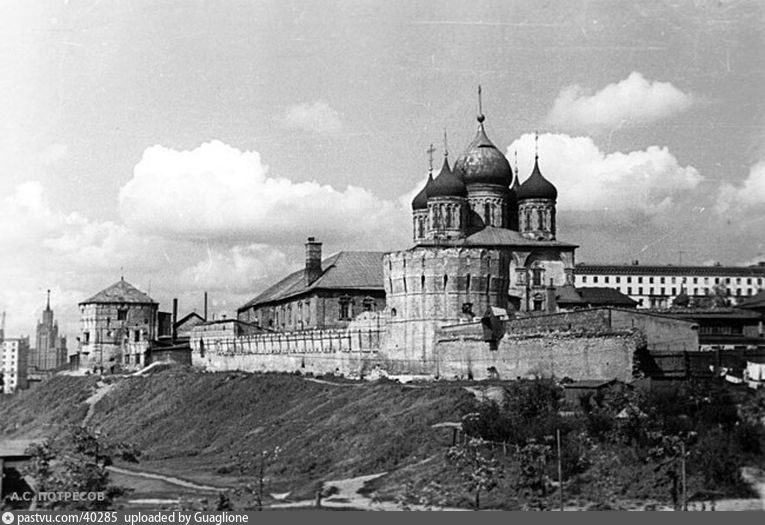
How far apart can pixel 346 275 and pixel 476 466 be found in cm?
4285

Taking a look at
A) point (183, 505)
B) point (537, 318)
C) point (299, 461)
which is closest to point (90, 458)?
point (299, 461)

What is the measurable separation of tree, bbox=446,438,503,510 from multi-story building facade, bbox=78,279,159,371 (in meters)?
54.7

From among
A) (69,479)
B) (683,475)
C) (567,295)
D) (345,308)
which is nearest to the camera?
(683,475)

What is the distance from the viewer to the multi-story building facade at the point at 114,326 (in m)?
86.1

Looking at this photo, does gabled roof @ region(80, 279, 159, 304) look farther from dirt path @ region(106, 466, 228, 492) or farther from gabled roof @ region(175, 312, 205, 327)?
dirt path @ region(106, 466, 228, 492)

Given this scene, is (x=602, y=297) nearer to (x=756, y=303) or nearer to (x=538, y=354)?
(x=756, y=303)

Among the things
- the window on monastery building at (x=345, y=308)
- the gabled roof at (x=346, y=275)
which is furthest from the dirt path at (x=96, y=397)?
the window on monastery building at (x=345, y=308)

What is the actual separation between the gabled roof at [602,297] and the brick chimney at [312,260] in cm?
1765

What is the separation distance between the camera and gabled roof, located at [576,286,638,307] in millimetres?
70875

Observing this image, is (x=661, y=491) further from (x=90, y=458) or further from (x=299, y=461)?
(x=90, y=458)

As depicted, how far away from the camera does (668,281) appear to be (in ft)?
327

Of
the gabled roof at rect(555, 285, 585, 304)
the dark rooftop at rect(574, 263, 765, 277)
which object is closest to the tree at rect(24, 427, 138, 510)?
the gabled roof at rect(555, 285, 585, 304)

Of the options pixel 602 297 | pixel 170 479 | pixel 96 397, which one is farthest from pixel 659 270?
pixel 170 479

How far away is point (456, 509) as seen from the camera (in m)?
29.4
